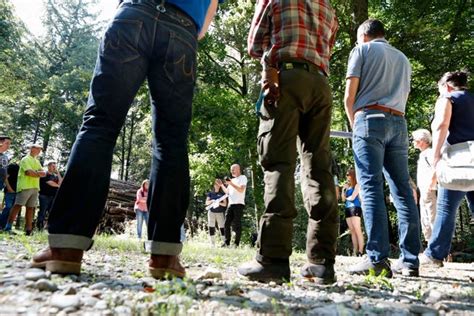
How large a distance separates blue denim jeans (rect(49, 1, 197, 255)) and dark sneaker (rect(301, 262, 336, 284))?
102cm

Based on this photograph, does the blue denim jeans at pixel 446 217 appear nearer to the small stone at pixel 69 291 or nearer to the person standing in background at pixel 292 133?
the person standing in background at pixel 292 133

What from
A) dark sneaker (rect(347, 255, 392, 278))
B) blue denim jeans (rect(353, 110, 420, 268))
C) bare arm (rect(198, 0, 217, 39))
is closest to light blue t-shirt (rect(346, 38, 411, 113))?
blue denim jeans (rect(353, 110, 420, 268))

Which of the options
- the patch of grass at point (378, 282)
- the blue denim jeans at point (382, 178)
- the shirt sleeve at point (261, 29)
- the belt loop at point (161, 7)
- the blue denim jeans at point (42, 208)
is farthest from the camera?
the blue denim jeans at point (42, 208)

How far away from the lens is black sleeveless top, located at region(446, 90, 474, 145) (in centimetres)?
409

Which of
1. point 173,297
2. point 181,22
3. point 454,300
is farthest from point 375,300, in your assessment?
point 181,22

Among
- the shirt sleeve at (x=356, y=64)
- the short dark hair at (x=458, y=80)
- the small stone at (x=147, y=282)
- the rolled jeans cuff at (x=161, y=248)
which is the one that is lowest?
the small stone at (x=147, y=282)

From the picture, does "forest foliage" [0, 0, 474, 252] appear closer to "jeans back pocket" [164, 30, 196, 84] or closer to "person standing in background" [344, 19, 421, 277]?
"person standing in background" [344, 19, 421, 277]

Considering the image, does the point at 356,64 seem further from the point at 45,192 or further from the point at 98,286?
the point at 45,192

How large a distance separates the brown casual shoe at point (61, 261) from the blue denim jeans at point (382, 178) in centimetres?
232

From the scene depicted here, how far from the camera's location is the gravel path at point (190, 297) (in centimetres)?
154

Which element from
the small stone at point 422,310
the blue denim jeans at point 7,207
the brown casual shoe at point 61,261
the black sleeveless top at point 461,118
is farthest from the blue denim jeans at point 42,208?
the small stone at point 422,310

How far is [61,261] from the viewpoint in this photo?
6.70 feet

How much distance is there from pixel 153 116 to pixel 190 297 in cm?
116

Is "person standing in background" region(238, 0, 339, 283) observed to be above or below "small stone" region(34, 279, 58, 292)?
above
